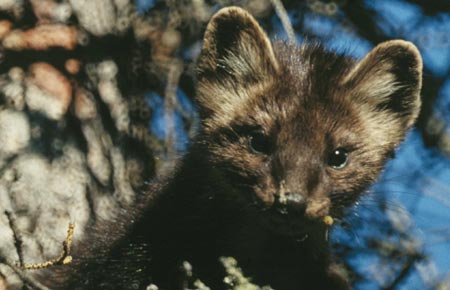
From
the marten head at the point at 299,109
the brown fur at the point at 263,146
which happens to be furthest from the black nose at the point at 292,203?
the brown fur at the point at 263,146

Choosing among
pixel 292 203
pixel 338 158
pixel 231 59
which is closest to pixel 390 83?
pixel 338 158

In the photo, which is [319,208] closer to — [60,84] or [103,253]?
[103,253]

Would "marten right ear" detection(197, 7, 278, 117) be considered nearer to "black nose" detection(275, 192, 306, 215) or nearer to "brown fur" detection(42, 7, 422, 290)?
"brown fur" detection(42, 7, 422, 290)

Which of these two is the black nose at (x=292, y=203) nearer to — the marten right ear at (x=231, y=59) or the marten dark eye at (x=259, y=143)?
the marten dark eye at (x=259, y=143)

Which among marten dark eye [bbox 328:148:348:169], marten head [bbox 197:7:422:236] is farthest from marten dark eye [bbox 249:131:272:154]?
marten dark eye [bbox 328:148:348:169]

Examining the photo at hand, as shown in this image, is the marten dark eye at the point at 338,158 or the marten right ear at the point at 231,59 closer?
the marten dark eye at the point at 338,158

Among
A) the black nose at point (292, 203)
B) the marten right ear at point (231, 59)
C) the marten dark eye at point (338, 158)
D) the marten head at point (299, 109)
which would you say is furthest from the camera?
the marten right ear at point (231, 59)

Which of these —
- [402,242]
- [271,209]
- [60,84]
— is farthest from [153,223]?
[402,242]
